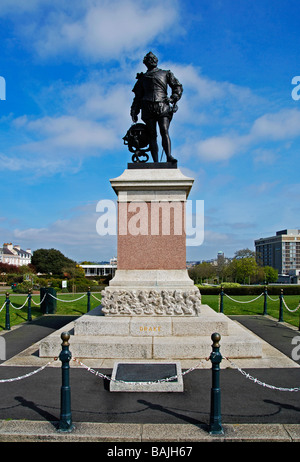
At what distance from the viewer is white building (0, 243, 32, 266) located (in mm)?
123363

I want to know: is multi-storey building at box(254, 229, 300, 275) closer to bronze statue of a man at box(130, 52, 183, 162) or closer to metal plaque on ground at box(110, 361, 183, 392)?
bronze statue of a man at box(130, 52, 183, 162)

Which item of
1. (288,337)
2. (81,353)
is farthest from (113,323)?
(288,337)

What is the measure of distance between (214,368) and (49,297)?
11733 mm

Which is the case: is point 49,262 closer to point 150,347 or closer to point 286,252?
point 150,347

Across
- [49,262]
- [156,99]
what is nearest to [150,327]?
[156,99]

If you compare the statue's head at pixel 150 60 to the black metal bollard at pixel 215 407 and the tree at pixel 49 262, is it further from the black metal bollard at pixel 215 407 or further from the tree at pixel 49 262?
the tree at pixel 49 262

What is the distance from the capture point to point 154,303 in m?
7.66

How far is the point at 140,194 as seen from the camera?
857cm

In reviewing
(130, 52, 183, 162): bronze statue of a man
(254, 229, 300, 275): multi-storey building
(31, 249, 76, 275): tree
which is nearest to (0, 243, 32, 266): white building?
(31, 249, 76, 275): tree

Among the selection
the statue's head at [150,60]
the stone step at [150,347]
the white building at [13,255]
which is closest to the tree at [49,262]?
the white building at [13,255]

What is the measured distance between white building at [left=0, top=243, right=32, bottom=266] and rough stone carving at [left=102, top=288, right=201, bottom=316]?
11946 cm

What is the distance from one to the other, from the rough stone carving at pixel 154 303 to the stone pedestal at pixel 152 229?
0.25 metres

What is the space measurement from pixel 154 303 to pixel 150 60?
6600 millimetres
